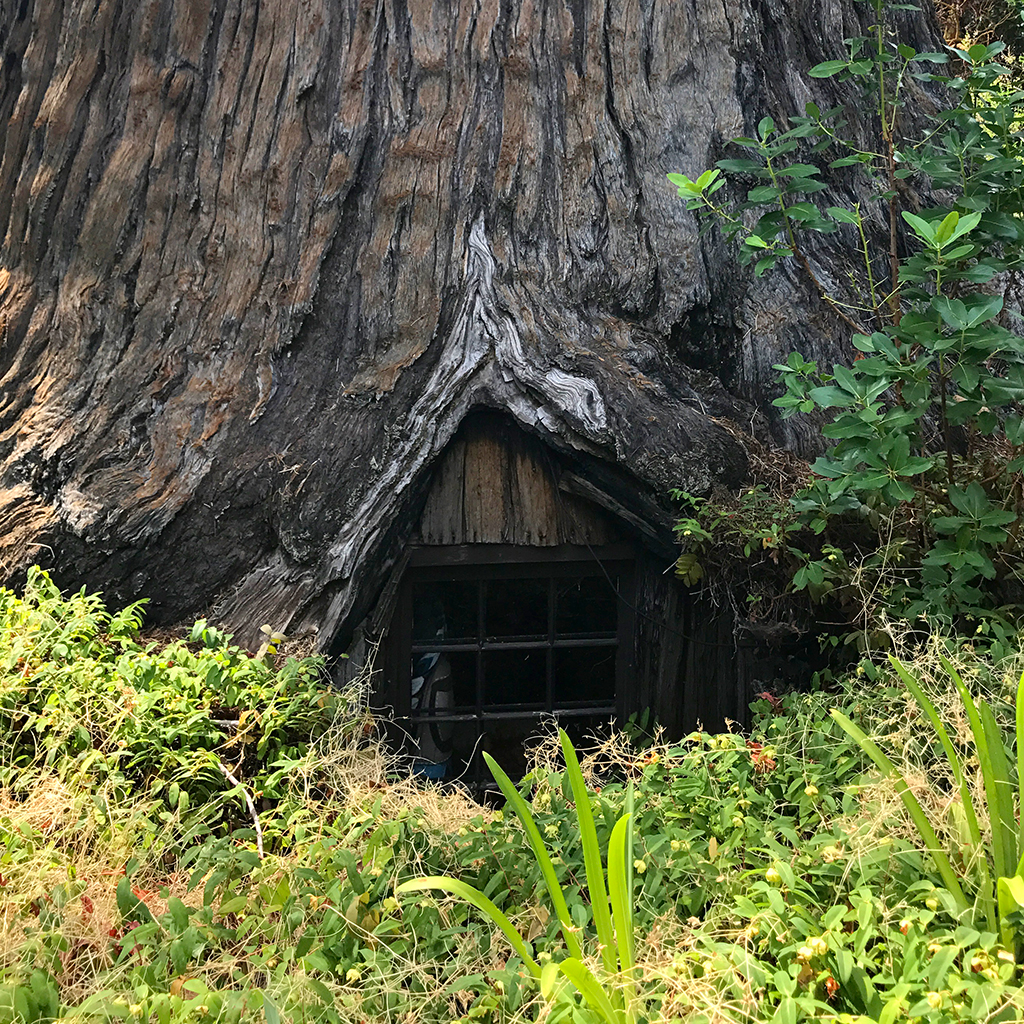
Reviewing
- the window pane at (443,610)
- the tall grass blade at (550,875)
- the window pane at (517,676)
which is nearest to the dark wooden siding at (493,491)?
the window pane at (443,610)

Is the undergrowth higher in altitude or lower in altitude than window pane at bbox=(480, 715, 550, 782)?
higher

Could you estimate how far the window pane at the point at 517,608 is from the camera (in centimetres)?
452

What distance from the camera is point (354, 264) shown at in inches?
162

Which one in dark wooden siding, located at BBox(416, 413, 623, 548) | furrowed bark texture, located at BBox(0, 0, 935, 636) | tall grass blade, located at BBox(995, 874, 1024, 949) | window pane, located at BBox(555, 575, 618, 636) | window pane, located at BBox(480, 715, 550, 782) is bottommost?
window pane, located at BBox(480, 715, 550, 782)

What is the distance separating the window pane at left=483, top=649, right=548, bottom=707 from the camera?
A: 4582 mm

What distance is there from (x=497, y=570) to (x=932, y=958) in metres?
2.59

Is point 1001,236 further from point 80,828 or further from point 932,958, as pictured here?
point 80,828

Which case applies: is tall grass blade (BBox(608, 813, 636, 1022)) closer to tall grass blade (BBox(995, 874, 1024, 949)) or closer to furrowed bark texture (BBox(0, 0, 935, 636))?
tall grass blade (BBox(995, 874, 1024, 949))

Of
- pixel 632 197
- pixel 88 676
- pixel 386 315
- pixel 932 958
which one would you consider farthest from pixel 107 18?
pixel 932 958

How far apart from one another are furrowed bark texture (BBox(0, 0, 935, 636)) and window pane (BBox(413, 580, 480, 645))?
0.50 metres

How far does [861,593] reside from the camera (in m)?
3.39

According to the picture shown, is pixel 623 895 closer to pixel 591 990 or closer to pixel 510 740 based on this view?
pixel 591 990

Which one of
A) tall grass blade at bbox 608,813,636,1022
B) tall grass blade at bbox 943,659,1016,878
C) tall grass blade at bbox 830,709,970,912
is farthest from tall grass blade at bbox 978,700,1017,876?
tall grass blade at bbox 608,813,636,1022

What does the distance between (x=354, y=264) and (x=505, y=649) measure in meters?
1.93
